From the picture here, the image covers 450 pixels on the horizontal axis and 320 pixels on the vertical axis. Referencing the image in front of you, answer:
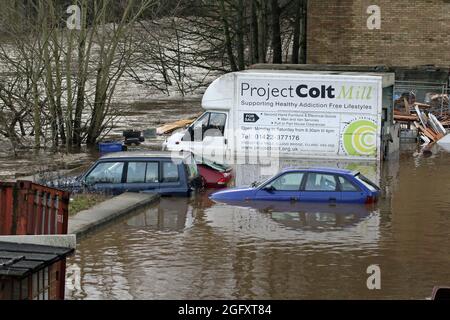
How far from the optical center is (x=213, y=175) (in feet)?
86.1

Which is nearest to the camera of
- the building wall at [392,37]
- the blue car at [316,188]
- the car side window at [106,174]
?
the blue car at [316,188]

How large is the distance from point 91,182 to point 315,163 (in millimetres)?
8115

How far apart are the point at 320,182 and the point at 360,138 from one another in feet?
23.2

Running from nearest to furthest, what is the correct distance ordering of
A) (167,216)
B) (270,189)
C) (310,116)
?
1. (167,216)
2. (270,189)
3. (310,116)

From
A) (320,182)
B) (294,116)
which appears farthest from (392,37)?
(320,182)

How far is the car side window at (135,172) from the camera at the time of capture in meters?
24.6

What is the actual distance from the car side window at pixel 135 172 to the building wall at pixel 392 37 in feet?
62.4

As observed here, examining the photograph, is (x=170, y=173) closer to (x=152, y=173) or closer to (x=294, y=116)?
(x=152, y=173)

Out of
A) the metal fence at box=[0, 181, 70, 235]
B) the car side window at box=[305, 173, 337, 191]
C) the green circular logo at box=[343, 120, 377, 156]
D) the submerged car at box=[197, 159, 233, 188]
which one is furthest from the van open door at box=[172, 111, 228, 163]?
the metal fence at box=[0, 181, 70, 235]

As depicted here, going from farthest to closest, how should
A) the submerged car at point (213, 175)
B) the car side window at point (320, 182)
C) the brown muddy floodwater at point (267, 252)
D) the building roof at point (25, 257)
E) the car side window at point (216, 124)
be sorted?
the car side window at point (216, 124), the submerged car at point (213, 175), the car side window at point (320, 182), the brown muddy floodwater at point (267, 252), the building roof at point (25, 257)

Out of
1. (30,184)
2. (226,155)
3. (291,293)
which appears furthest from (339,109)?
(30,184)

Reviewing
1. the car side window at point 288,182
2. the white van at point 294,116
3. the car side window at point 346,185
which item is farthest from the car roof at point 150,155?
the white van at point 294,116

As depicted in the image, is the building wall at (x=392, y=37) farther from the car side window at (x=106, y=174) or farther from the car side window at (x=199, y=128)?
the car side window at (x=106, y=174)

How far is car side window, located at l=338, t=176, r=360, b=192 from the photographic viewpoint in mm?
23281
